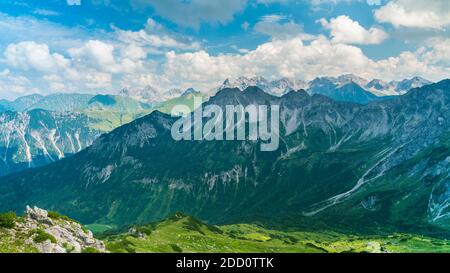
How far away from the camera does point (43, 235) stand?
317ft

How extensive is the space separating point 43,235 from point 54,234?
7787mm

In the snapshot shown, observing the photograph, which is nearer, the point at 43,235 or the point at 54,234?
the point at 43,235

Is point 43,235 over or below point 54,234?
over

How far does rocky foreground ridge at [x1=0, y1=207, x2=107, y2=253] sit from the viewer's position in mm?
91944

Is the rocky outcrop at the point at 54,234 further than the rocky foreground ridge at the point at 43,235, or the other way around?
the rocky outcrop at the point at 54,234

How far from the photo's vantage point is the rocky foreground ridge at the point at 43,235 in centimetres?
9194

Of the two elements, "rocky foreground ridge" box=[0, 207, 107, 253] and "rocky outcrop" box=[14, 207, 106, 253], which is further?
"rocky outcrop" box=[14, 207, 106, 253]

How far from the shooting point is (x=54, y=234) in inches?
4099
